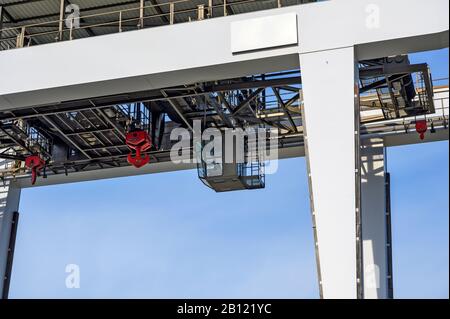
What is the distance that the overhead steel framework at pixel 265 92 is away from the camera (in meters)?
13.9

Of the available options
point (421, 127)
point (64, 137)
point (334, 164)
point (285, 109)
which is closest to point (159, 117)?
point (64, 137)

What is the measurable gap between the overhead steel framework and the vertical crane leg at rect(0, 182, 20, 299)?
2417mm

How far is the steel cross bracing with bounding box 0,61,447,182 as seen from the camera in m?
20.0

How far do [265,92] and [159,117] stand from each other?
3.80m

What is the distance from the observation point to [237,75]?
623 inches

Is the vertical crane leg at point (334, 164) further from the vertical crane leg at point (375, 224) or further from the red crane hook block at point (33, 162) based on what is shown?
the red crane hook block at point (33, 162)

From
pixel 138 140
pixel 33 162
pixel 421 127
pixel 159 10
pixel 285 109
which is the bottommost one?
pixel 33 162

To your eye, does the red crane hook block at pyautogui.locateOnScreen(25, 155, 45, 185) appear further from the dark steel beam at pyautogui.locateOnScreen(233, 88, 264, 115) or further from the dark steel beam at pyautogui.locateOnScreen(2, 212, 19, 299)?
the dark steel beam at pyautogui.locateOnScreen(233, 88, 264, 115)

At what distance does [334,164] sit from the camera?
1376 cm

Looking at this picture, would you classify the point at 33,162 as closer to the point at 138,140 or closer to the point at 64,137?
the point at 64,137

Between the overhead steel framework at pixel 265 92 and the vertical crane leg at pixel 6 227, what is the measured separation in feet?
7.93

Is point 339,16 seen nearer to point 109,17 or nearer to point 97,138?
point 109,17

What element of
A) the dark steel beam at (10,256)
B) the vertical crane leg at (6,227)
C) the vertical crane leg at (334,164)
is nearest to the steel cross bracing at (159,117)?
the vertical crane leg at (6,227)

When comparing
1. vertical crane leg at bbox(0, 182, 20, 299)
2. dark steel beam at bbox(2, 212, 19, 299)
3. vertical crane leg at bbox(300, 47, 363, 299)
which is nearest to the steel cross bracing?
vertical crane leg at bbox(0, 182, 20, 299)
